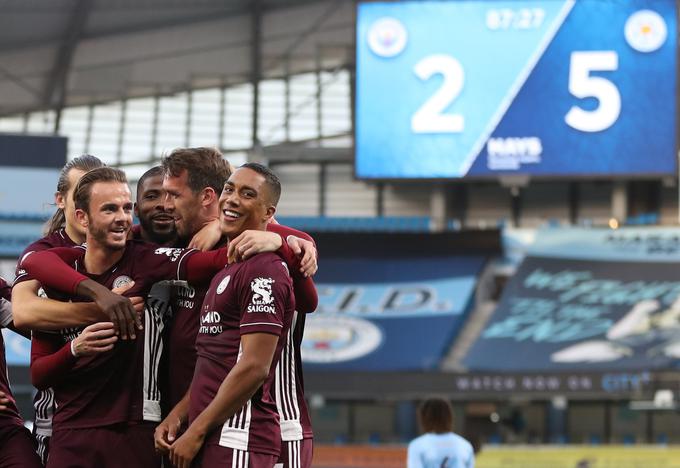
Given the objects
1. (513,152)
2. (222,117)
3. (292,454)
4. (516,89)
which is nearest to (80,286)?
(292,454)

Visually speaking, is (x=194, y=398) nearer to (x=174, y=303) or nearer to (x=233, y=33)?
(x=174, y=303)

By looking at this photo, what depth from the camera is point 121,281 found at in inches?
193

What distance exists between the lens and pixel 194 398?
4.62 metres

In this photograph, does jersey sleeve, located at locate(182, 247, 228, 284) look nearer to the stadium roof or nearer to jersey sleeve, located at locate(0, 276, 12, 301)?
jersey sleeve, located at locate(0, 276, 12, 301)

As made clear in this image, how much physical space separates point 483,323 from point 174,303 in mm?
21581

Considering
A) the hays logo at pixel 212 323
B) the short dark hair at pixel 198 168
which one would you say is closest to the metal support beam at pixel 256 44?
the short dark hair at pixel 198 168

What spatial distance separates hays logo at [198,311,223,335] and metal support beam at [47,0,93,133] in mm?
27041

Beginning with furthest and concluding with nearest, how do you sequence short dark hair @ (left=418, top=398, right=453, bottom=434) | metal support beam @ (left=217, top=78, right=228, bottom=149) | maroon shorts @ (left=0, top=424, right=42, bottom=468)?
metal support beam @ (left=217, top=78, right=228, bottom=149), short dark hair @ (left=418, top=398, right=453, bottom=434), maroon shorts @ (left=0, top=424, right=42, bottom=468)

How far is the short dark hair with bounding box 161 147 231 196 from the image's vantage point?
5055 millimetres

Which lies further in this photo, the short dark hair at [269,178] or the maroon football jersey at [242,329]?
the short dark hair at [269,178]

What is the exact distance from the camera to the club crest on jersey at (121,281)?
16.1 ft

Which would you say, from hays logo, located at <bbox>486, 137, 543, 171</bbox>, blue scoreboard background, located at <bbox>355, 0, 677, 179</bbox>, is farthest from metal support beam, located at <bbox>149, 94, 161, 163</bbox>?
hays logo, located at <bbox>486, 137, 543, 171</bbox>

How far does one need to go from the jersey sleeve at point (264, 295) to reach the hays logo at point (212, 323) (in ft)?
0.46

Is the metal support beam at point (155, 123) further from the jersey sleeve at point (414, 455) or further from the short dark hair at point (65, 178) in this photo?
the short dark hair at point (65, 178)
